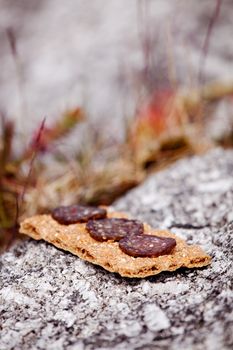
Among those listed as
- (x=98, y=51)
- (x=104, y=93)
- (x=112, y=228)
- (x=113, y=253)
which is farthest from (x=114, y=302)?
(x=98, y=51)

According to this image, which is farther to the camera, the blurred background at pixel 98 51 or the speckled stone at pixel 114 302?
the blurred background at pixel 98 51

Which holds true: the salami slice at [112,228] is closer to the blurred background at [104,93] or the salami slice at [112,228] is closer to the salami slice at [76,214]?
the salami slice at [76,214]

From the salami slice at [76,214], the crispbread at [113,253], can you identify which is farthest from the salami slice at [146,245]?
the salami slice at [76,214]

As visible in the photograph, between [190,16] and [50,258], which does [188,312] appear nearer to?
[50,258]

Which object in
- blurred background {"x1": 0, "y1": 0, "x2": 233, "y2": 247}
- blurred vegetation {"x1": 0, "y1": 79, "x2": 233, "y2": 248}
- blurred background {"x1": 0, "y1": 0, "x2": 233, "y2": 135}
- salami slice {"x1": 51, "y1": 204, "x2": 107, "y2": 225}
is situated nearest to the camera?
salami slice {"x1": 51, "y1": 204, "x2": 107, "y2": 225}

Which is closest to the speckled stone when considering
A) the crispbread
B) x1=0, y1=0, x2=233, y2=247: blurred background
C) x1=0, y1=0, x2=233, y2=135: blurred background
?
the crispbread

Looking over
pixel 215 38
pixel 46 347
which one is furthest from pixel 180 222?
pixel 215 38

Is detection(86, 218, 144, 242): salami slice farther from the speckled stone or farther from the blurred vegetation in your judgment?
the blurred vegetation
